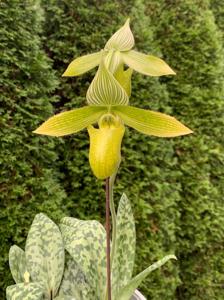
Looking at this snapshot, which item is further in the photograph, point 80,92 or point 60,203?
point 80,92

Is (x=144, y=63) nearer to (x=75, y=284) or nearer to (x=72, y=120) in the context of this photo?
(x=72, y=120)

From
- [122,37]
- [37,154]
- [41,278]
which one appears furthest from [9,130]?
[122,37]

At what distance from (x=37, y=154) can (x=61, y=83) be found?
1.08 feet

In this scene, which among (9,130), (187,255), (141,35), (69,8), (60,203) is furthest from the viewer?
(187,255)

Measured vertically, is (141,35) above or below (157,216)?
above

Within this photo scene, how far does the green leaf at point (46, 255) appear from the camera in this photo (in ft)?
2.66

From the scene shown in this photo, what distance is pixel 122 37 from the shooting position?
63 centimetres

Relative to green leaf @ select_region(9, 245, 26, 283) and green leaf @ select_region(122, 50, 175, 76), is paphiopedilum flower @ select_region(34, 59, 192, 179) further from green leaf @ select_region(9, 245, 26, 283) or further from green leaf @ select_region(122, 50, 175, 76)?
green leaf @ select_region(9, 245, 26, 283)

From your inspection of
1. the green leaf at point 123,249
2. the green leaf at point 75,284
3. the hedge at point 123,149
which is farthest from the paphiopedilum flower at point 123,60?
the hedge at point 123,149

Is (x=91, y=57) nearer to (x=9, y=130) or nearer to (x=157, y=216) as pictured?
(x=9, y=130)

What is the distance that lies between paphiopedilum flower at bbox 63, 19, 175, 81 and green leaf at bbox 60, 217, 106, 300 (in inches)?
13.8

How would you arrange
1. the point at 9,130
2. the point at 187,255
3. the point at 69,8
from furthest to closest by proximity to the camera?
1. the point at 187,255
2. the point at 69,8
3. the point at 9,130

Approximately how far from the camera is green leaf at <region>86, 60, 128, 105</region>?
582 millimetres

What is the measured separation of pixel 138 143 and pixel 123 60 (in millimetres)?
816
